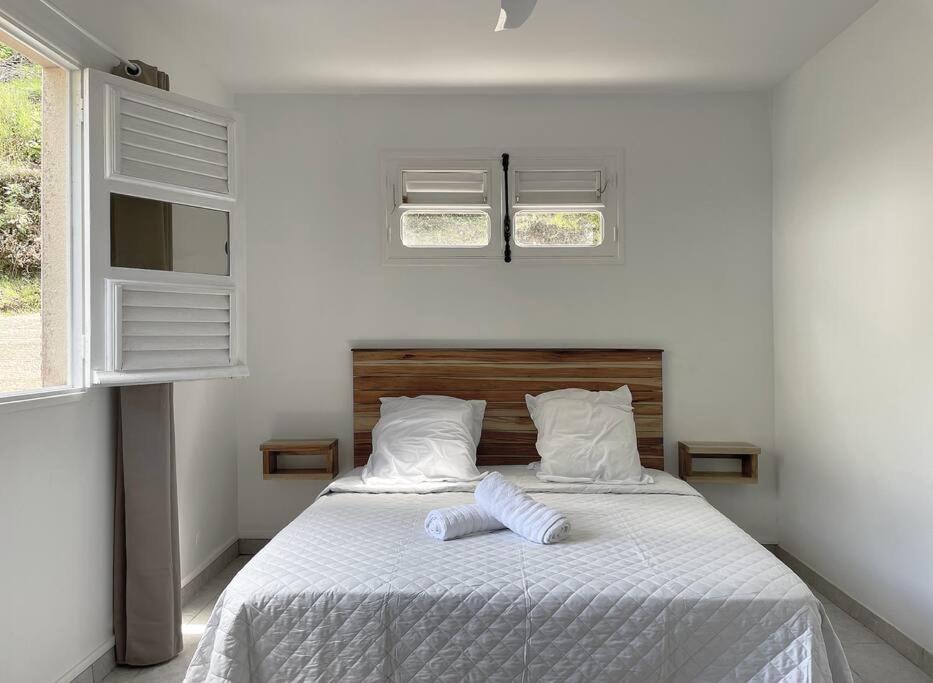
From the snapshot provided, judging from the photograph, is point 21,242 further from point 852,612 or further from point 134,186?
point 852,612

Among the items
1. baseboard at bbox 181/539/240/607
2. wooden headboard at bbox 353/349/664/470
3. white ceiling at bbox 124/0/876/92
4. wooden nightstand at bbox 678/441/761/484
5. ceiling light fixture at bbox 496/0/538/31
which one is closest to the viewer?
ceiling light fixture at bbox 496/0/538/31

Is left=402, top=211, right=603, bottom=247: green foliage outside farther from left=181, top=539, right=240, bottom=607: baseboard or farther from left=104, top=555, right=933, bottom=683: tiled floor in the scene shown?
left=104, top=555, right=933, bottom=683: tiled floor

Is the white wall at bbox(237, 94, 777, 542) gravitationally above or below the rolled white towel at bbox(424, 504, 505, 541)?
above

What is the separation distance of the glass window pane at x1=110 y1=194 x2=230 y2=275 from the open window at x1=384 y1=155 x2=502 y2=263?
4.08 ft

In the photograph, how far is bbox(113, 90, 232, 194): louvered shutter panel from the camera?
104 inches

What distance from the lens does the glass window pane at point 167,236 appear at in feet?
8.77

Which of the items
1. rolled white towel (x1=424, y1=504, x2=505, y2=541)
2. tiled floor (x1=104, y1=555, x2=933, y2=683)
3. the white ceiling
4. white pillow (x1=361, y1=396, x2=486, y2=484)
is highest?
the white ceiling

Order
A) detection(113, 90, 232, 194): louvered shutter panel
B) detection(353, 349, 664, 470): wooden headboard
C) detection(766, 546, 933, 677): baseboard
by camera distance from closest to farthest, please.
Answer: detection(113, 90, 232, 194): louvered shutter panel < detection(766, 546, 933, 677): baseboard < detection(353, 349, 664, 470): wooden headboard

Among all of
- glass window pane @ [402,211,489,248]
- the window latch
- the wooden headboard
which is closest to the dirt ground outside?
the wooden headboard

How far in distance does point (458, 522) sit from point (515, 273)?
185 centimetres

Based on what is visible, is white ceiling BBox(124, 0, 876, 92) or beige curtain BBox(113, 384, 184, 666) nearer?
beige curtain BBox(113, 384, 184, 666)

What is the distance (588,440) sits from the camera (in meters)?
3.58

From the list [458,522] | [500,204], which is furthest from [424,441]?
[500,204]

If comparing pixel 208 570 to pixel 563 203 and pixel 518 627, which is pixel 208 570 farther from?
pixel 563 203
